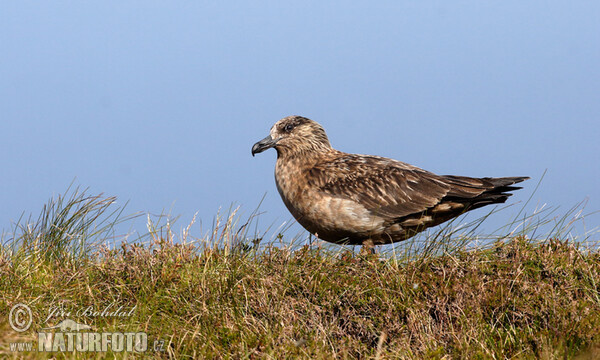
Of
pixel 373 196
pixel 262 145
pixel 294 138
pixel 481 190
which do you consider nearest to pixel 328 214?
pixel 373 196

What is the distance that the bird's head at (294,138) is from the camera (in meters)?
8.72

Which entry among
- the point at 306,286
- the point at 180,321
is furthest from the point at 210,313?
the point at 306,286

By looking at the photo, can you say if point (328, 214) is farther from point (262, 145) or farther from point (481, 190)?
point (481, 190)

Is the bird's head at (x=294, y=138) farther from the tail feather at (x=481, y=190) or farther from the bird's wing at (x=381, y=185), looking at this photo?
the tail feather at (x=481, y=190)

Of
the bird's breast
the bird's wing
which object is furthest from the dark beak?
the bird's breast

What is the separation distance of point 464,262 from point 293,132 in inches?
Result: 131

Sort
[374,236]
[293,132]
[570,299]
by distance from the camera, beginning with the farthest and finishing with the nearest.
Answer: [293,132] < [374,236] < [570,299]

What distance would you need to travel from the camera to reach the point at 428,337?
18.0 ft

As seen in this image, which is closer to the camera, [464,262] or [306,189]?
[464,262]

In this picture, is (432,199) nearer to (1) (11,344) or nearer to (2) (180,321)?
(2) (180,321)

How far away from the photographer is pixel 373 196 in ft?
26.0

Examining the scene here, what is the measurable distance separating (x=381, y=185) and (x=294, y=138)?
139 centimetres

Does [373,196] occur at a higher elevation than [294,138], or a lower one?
lower

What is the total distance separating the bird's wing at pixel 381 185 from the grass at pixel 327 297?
3.51 feet
